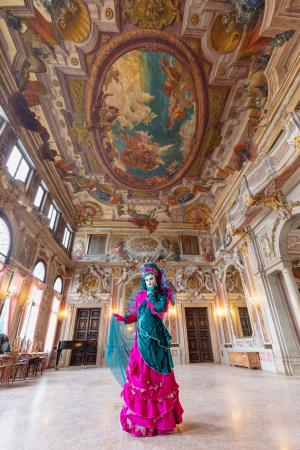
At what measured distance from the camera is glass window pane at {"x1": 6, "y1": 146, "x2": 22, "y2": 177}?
23.5 ft

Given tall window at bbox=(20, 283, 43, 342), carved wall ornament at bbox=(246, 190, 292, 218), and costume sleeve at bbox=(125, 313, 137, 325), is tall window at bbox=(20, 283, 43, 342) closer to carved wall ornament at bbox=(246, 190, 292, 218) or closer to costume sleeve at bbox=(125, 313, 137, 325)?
costume sleeve at bbox=(125, 313, 137, 325)

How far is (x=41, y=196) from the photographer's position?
9586mm

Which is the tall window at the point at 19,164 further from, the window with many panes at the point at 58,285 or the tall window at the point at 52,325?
the tall window at the point at 52,325

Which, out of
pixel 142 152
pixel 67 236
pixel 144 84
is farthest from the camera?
pixel 67 236

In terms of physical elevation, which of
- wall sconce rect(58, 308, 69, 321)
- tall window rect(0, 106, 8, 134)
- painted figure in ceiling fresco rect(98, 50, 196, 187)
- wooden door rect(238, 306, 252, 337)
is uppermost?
painted figure in ceiling fresco rect(98, 50, 196, 187)

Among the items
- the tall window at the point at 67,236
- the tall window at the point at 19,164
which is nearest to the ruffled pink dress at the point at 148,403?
the tall window at the point at 19,164

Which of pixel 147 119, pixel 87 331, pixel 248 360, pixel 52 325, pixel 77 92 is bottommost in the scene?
pixel 248 360

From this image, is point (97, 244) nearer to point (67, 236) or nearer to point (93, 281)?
point (67, 236)

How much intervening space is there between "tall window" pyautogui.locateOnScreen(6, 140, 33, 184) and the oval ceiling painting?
2.95 m

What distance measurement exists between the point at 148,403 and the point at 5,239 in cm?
693

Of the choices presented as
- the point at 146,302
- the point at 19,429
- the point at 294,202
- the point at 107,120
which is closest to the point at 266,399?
the point at 146,302

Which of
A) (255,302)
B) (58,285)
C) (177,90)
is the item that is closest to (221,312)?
(255,302)

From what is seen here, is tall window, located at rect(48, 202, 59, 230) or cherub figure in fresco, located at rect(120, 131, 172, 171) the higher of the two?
cherub figure in fresco, located at rect(120, 131, 172, 171)

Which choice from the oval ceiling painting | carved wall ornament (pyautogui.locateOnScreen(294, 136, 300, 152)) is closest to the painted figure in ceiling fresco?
the oval ceiling painting
